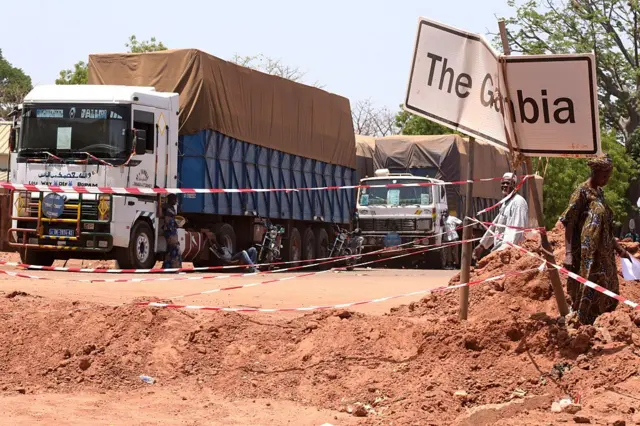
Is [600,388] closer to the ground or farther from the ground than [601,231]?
closer to the ground

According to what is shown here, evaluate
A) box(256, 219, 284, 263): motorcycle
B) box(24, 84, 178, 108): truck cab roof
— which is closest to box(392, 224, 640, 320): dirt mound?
box(24, 84, 178, 108): truck cab roof

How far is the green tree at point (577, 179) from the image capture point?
2016 inches

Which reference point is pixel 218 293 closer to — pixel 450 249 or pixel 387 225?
pixel 387 225

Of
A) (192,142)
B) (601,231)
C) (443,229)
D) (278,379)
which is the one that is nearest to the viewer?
(278,379)

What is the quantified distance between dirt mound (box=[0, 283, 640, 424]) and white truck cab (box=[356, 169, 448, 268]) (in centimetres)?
1888

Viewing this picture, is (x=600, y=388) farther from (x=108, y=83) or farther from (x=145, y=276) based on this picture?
(x=108, y=83)

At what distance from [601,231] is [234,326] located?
10.6 feet

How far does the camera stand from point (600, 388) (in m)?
7.88

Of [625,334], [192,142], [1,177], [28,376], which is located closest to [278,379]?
[28,376]

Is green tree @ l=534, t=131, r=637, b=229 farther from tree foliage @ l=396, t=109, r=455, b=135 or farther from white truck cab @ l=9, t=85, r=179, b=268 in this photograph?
white truck cab @ l=9, t=85, r=179, b=268

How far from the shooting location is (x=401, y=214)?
29.3m

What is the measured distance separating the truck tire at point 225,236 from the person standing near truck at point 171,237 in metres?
2.55

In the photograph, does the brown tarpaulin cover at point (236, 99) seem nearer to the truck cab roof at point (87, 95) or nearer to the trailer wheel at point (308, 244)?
the trailer wheel at point (308, 244)

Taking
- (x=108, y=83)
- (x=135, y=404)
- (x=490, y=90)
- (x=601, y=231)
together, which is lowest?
(x=135, y=404)
